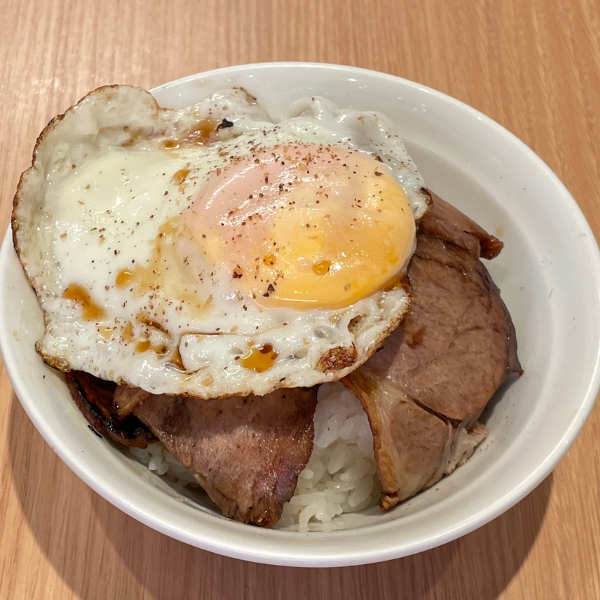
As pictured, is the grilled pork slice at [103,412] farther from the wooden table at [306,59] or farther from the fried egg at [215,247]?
the wooden table at [306,59]

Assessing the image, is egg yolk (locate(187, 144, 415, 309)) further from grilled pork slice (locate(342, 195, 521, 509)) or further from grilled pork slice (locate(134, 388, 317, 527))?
grilled pork slice (locate(134, 388, 317, 527))

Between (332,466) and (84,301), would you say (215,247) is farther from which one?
(332,466)

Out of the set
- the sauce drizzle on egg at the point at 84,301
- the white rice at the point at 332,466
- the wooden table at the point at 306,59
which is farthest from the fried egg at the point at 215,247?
the wooden table at the point at 306,59

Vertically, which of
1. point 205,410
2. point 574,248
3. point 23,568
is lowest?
point 23,568

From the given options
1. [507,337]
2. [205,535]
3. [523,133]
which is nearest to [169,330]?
[205,535]

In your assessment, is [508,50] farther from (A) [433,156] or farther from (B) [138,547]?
(B) [138,547]

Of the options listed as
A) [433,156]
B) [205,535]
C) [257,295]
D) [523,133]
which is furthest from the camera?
[523,133]

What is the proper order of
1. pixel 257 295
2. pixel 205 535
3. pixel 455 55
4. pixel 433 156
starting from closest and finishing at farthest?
pixel 205 535 → pixel 257 295 → pixel 433 156 → pixel 455 55

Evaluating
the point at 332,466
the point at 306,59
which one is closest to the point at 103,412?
the point at 332,466
